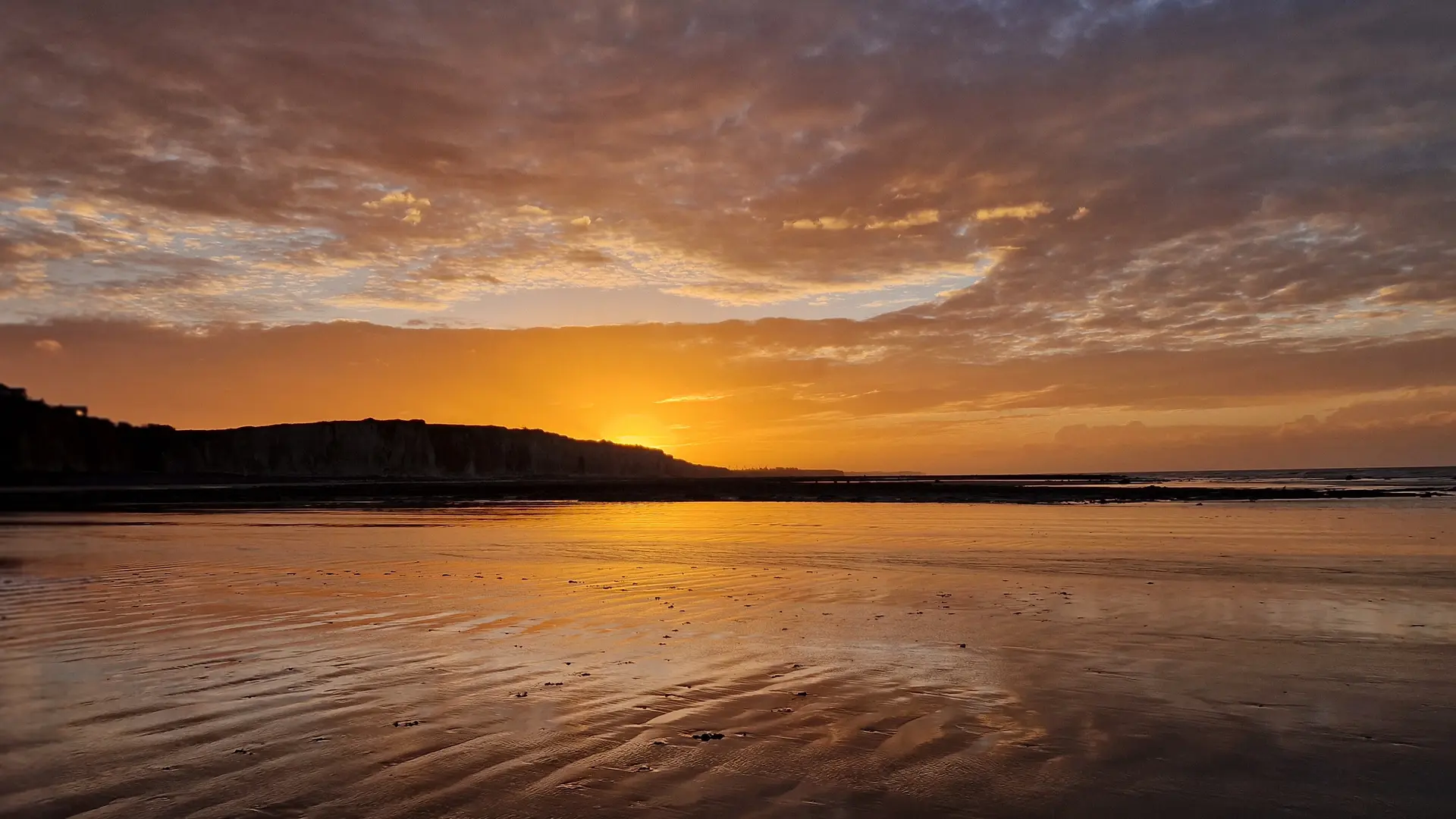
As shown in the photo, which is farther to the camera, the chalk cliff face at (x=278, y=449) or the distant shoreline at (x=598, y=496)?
the chalk cliff face at (x=278, y=449)

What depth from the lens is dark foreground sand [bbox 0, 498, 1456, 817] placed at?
586cm

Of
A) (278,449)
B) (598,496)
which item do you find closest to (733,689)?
(598,496)

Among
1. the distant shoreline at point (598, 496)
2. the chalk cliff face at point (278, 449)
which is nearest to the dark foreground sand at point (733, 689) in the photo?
the distant shoreline at point (598, 496)

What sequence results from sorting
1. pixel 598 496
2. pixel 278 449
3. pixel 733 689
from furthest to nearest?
pixel 278 449 < pixel 598 496 < pixel 733 689

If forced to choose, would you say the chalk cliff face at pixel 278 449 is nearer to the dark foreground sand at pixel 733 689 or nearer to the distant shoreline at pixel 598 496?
the distant shoreline at pixel 598 496

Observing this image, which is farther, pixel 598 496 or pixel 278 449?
pixel 278 449

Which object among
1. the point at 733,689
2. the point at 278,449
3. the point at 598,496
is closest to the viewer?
the point at 733,689

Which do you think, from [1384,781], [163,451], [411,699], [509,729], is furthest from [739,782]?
[163,451]

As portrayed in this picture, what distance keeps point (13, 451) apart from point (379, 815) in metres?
134

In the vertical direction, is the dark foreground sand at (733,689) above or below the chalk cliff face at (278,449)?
below

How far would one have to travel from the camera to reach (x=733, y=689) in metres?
8.86

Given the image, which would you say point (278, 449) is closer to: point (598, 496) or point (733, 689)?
point (598, 496)

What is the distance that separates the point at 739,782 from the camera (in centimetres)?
599

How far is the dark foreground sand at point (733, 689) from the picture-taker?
5.86 m
